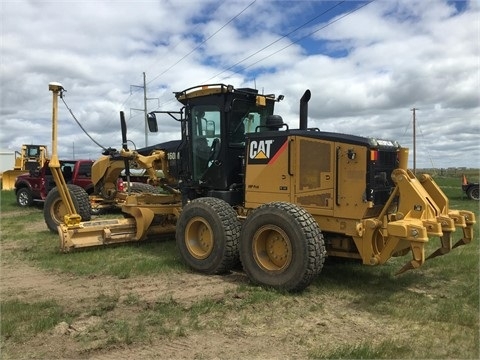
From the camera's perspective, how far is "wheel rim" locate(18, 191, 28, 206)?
61.8 feet

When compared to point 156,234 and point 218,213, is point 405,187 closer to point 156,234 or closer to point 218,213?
point 218,213

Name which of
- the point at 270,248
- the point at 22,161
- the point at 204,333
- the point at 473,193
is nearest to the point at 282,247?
the point at 270,248

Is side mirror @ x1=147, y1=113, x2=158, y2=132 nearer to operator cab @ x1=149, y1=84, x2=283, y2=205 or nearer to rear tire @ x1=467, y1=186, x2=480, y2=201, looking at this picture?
operator cab @ x1=149, y1=84, x2=283, y2=205

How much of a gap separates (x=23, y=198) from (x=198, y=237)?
13497 mm

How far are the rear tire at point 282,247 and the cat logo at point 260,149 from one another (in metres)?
1.03

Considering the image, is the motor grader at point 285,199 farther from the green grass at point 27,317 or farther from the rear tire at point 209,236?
the green grass at point 27,317

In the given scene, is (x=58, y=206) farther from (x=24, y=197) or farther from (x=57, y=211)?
(x=24, y=197)

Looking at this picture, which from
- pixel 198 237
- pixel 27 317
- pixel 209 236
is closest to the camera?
pixel 27 317

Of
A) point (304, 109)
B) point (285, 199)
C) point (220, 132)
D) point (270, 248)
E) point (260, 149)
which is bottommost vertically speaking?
point (270, 248)

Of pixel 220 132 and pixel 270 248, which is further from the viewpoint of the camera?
pixel 220 132

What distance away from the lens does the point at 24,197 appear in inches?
744

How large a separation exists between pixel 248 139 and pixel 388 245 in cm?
264

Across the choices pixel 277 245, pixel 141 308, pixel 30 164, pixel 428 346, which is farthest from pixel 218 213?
pixel 30 164

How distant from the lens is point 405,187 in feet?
19.6
